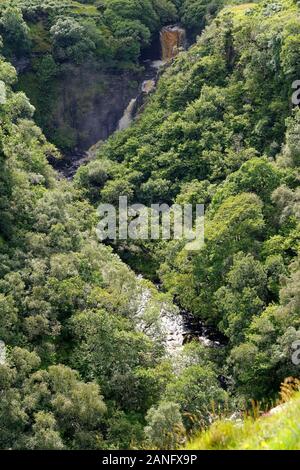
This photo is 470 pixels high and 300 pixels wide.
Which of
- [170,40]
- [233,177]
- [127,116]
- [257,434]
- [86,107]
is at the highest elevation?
[170,40]

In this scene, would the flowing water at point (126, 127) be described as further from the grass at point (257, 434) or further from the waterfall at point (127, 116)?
the grass at point (257, 434)

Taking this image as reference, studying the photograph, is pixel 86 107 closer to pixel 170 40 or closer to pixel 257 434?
pixel 170 40

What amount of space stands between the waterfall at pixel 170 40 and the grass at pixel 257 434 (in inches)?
4891

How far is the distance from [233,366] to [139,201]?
38.5 metres

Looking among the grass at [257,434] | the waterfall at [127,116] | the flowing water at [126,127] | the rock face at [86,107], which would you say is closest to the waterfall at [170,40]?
the flowing water at [126,127]

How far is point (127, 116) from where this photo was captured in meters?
124

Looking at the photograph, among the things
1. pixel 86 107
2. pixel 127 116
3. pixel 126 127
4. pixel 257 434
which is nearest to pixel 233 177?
pixel 126 127

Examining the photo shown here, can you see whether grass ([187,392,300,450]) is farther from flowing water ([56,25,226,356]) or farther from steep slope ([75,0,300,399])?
flowing water ([56,25,226,356])

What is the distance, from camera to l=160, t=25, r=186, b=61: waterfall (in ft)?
444

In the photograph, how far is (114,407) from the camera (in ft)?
185

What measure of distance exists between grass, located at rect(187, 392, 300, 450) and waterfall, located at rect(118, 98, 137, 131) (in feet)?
349

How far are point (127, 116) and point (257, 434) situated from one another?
110568 mm

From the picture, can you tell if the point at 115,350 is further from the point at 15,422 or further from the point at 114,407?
the point at 15,422

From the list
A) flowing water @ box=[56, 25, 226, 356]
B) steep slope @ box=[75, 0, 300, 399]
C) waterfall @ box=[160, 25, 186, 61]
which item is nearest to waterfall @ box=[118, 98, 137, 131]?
flowing water @ box=[56, 25, 226, 356]
